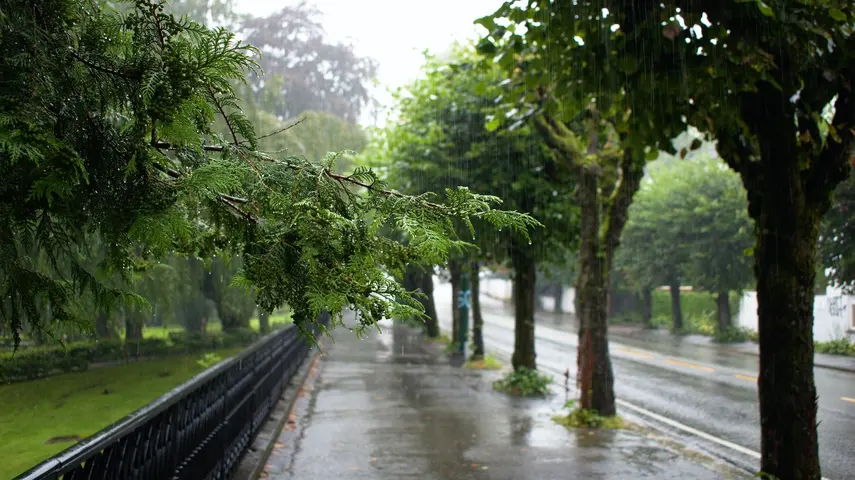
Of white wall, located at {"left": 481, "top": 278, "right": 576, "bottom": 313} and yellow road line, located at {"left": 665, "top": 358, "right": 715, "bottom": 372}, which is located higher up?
white wall, located at {"left": 481, "top": 278, "right": 576, "bottom": 313}

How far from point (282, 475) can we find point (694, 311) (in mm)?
39190

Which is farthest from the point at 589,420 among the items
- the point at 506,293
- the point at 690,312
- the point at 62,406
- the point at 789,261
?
the point at 506,293

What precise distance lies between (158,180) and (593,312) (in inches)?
372

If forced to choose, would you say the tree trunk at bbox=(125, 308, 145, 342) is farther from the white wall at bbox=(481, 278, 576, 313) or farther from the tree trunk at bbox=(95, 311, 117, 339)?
the white wall at bbox=(481, 278, 576, 313)

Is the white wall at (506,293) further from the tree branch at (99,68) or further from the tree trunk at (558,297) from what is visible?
the tree branch at (99,68)

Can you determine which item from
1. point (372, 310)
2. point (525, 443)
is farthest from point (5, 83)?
point (525, 443)

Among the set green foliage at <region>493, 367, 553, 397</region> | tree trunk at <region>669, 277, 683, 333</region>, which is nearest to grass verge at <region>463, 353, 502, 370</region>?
green foliage at <region>493, 367, 553, 397</region>

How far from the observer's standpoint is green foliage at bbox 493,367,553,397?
1425cm

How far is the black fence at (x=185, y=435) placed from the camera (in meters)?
3.25

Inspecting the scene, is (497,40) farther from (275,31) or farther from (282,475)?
(275,31)

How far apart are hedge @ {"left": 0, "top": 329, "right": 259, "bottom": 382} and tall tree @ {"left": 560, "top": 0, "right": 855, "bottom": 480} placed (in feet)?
18.5

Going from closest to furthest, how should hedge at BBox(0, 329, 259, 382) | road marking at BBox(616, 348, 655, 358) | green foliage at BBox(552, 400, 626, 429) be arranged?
1. hedge at BBox(0, 329, 259, 382)
2. green foliage at BBox(552, 400, 626, 429)
3. road marking at BBox(616, 348, 655, 358)

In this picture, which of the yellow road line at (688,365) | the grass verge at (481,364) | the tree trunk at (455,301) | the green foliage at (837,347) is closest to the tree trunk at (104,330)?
the grass verge at (481,364)

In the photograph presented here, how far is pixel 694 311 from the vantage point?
42.4 metres
